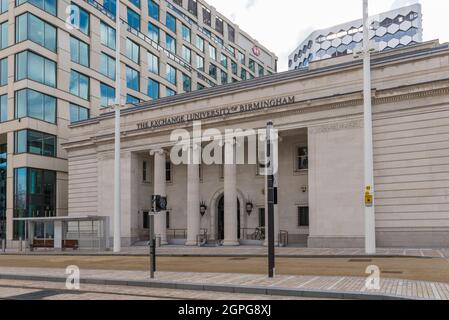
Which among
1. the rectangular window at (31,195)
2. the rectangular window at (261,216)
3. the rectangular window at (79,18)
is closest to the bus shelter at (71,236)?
the rectangular window at (31,195)

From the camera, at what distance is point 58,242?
3366 cm

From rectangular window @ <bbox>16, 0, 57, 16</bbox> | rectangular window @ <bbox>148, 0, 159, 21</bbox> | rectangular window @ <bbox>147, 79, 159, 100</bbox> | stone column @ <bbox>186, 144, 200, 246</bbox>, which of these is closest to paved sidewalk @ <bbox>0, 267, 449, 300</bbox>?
stone column @ <bbox>186, 144, 200, 246</bbox>

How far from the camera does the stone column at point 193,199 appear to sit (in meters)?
34.1

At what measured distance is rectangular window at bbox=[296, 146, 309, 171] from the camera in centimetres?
3409

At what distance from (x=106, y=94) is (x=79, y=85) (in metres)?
4.15

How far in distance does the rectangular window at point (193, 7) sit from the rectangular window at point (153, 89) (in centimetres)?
1585

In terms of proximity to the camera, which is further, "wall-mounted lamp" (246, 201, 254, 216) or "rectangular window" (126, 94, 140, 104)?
"rectangular window" (126, 94, 140, 104)

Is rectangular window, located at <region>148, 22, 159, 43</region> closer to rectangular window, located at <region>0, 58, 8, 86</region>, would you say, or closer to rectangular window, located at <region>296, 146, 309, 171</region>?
rectangular window, located at <region>0, 58, 8, 86</region>

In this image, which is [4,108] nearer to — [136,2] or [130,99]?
[130,99]

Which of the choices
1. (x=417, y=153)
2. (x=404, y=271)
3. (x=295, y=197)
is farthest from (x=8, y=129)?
(x=404, y=271)

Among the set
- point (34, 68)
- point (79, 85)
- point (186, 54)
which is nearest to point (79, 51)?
point (79, 85)

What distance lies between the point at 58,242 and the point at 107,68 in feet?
79.2

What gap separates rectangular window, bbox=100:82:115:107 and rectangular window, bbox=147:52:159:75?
25.9ft

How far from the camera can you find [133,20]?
56.2m
